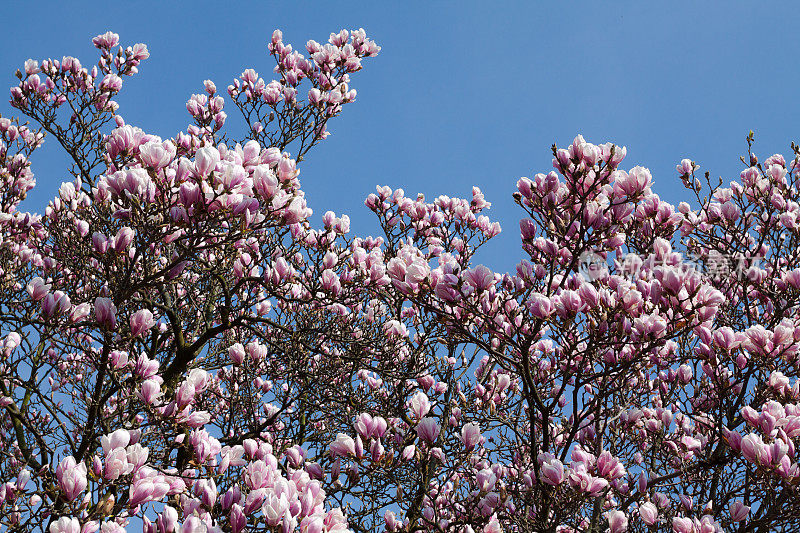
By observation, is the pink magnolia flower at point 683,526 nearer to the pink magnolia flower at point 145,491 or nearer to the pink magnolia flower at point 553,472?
the pink magnolia flower at point 553,472

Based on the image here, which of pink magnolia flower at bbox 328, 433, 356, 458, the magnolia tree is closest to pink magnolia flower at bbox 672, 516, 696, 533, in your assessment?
the magnolia tree

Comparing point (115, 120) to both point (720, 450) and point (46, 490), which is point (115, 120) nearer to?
point (46, 490)

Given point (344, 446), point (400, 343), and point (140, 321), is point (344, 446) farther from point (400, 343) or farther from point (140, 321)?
point (400, 343)

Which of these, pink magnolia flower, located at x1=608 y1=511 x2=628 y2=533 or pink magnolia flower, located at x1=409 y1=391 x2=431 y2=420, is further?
pink magnolia flower, located at x1=409 y1=391 x2=431 y2=420

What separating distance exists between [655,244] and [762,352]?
1.10 m

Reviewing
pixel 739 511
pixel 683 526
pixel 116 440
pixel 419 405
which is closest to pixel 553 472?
pixel 683 526

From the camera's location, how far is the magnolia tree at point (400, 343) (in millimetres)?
3393

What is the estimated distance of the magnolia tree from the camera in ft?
11.1

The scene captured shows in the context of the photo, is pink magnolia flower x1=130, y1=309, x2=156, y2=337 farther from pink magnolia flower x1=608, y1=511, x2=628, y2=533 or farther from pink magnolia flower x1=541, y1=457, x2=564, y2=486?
pink magnolia flower x1=608, y1=511, x2=628, y2=533

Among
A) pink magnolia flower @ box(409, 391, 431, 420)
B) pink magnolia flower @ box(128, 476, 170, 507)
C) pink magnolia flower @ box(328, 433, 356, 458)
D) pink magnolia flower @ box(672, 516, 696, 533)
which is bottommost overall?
pink magnolia flower @ box(672, 516, 696, 533)

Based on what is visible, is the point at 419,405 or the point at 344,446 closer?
the point at 344,446

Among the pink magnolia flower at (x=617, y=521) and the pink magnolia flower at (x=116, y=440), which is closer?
the pink magnolia flower at (x=116, y=440)

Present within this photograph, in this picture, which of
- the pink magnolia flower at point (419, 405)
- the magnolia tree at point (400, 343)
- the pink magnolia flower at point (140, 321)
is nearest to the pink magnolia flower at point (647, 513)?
the magnolia tree at point (400, 343)

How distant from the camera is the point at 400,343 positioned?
21.8 ft
